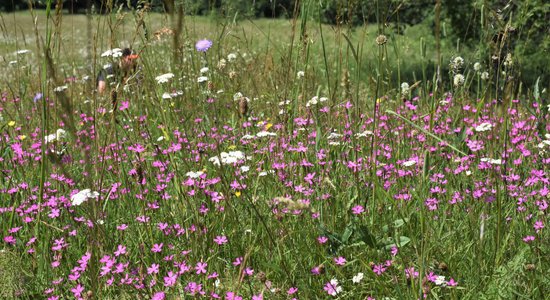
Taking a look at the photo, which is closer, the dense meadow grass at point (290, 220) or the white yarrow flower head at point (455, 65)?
the dense meadow grass at point (290, 220)

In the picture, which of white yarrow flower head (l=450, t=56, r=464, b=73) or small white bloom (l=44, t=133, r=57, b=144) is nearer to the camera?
small white bloom (l=44, t=133, r=57, b=144)

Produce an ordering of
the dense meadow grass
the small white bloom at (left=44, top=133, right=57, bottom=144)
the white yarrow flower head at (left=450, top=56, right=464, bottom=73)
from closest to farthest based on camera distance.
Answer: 1. the dense meadow grass
2. the small white bloom at (left=44, top=133, right=57, bottom=144)
3. the white yarrow flower head at (left=450, top=56, right=464, bottom=73)

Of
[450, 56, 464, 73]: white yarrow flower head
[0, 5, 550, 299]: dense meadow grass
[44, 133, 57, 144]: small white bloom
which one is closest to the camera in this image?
[0, 5, 550, 299]: dense meadow grass

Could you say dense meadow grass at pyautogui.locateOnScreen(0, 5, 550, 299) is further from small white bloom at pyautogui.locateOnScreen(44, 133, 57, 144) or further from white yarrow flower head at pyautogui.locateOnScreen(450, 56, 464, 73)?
white yarrow flower head at pyautogui.locateOnScreen(450, 56, 464, 73)

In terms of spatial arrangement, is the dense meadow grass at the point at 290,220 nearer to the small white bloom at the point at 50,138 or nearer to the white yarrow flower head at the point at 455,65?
the small white bloom at the point at 50,138

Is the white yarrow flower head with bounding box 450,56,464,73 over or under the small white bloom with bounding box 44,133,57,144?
over

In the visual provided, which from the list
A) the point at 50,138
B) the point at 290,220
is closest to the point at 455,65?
the point at 290,220

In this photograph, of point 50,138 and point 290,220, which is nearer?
point 290,220

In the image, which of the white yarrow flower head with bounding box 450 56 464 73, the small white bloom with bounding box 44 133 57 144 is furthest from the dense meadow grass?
the white yarrow flower head with bounding box 450 56 464 73

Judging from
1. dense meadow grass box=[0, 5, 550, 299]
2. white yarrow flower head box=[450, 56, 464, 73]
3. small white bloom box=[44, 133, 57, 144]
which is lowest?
dense meadow grass box=[0, 5, 550, 299]

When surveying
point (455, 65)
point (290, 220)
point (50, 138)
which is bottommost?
point (290, 220)

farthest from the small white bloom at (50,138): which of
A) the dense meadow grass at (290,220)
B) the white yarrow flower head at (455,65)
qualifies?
the white yarrow flower head at (455,65)

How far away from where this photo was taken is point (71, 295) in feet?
5.97

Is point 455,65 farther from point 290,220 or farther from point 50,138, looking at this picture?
point 50,138
